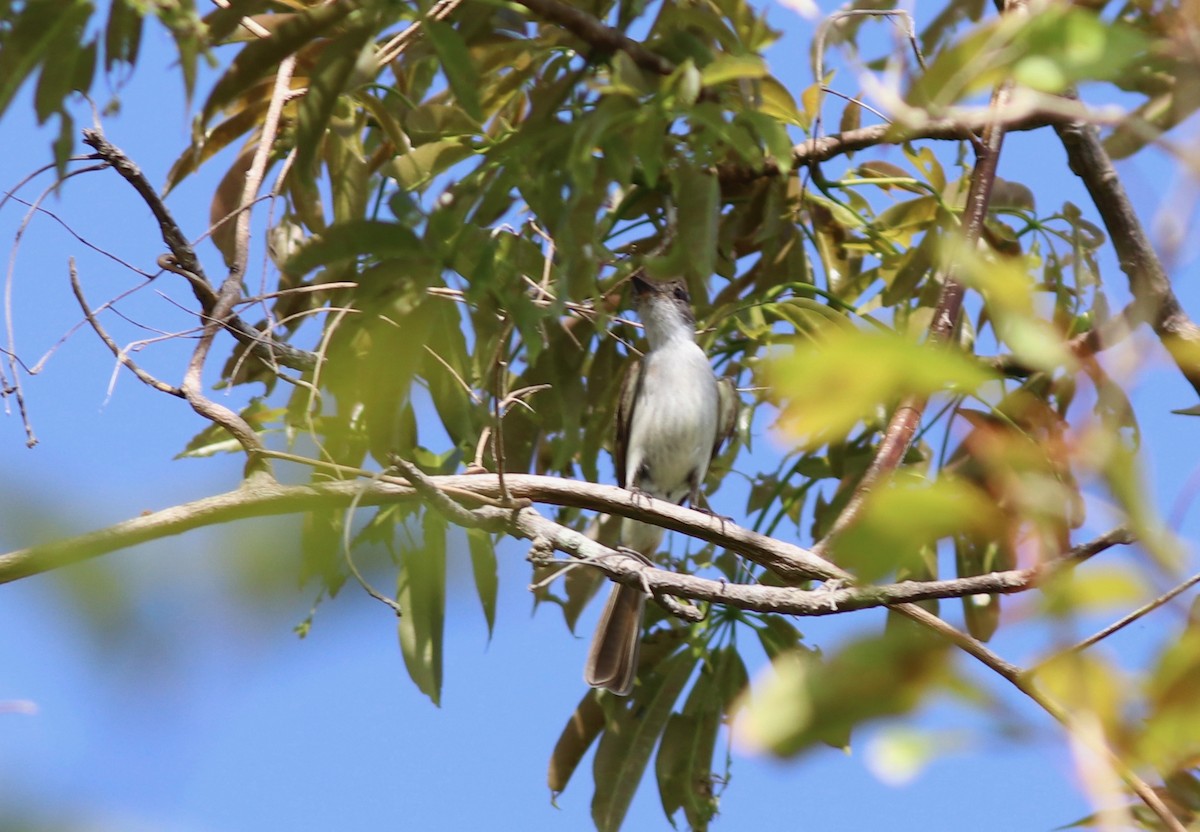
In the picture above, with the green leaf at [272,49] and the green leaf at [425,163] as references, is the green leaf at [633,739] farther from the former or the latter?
the green leaf at [272,49]

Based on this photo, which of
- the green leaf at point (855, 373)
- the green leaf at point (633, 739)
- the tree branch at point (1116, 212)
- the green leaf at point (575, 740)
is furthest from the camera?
the green leaf at point (575, 740)

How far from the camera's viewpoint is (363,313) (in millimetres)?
2305

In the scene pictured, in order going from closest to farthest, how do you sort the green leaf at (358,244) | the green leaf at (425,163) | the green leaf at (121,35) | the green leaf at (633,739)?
the green leaf at (358,244), the green leaf at (121,35), the green leaf at (425,163), the green leaf at (633,739)

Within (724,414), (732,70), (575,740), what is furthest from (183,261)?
(724,414)

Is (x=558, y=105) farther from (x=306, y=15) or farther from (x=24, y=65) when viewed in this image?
(x=24, y=65)

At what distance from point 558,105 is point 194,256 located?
98cm

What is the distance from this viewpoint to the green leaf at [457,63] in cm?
246

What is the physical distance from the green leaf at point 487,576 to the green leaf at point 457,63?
1.33m

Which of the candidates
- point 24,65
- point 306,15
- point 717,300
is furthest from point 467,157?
point 717,300

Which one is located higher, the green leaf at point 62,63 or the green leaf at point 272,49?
the green leaf at point 272,49

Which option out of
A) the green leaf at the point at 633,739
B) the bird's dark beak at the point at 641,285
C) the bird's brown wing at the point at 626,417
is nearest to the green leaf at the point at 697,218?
the green leaf at the point at 633,739

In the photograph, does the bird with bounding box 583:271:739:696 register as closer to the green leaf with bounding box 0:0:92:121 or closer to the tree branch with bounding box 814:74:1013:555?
the tree branch with bounding box 814:74:1013:555

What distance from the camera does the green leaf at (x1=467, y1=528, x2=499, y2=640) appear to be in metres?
3.52

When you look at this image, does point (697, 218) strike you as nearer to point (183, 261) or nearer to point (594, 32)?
point (594, 32)
